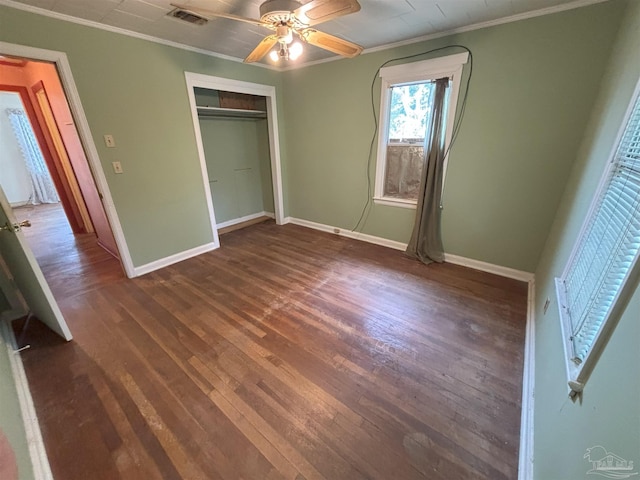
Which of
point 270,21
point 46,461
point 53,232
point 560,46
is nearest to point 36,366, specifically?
point 46,461

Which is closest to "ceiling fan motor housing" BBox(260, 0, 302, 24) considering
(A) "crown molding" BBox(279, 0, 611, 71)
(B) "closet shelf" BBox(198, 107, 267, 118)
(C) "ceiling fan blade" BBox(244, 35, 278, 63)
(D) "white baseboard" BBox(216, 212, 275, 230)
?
(C) "ceiling fan blade" BBox(244, 35, 278, 63)

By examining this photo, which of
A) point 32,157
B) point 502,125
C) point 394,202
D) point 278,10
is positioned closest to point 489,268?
point 394,202

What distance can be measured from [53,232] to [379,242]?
5.39m

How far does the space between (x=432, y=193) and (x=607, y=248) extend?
1915 mm

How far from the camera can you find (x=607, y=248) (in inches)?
41.7

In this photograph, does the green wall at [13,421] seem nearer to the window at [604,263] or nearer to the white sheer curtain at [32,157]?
the window at [604,263]

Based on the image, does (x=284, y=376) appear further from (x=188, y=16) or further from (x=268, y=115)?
(x=268, y=115)

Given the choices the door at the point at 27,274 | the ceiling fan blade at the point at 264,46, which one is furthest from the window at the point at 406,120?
the door at the point at 27,274

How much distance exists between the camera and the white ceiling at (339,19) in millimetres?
1901

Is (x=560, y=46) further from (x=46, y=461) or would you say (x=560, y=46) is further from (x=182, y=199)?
(x=46, y=461)

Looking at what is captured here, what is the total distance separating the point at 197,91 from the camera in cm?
352

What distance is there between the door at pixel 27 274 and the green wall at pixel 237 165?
2.49 meters

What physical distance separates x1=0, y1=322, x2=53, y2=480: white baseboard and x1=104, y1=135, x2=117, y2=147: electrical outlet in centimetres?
174

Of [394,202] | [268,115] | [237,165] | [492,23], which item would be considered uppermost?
[492,23]
